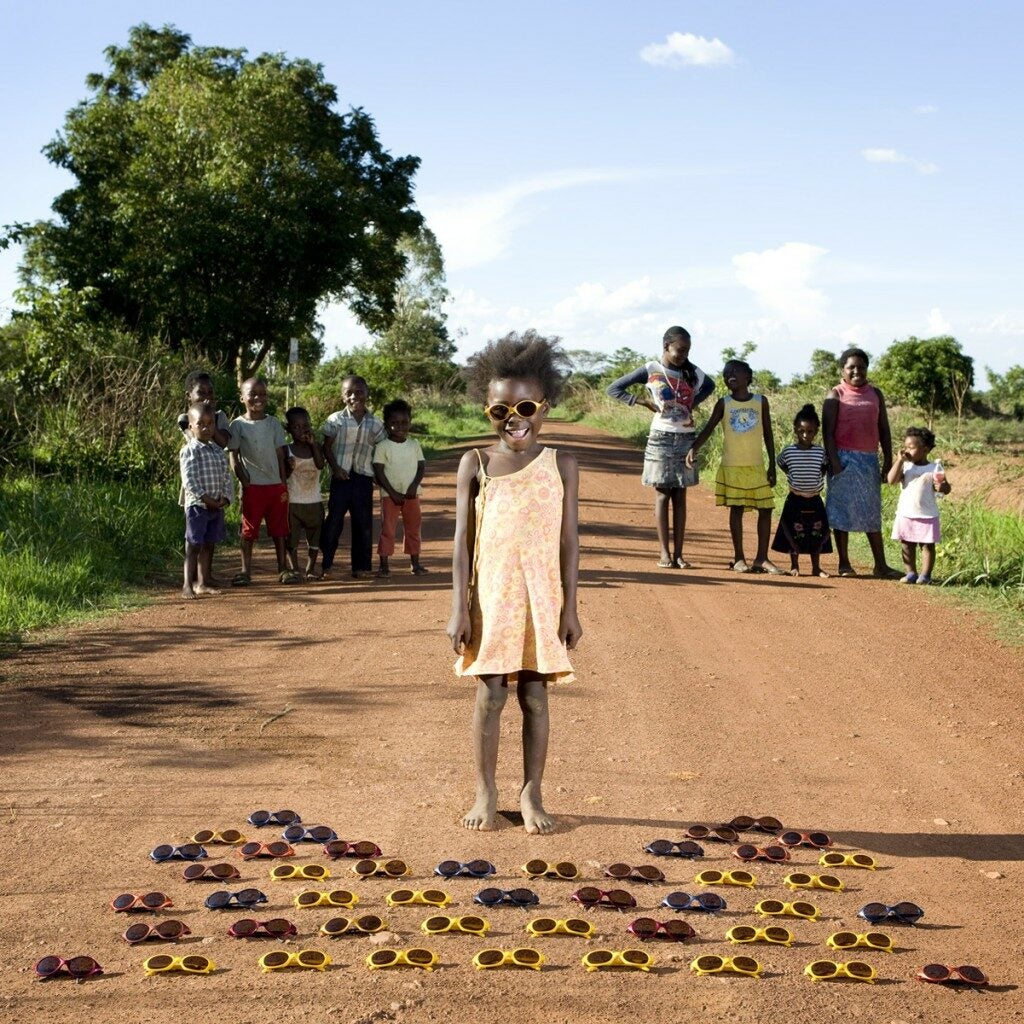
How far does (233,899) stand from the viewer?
4082 mm

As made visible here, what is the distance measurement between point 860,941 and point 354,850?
1.72 m

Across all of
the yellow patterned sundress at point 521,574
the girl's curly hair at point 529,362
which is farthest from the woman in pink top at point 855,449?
the yellow patterned sundress at point 521,574

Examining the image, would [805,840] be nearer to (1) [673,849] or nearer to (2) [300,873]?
(1) [673,849]

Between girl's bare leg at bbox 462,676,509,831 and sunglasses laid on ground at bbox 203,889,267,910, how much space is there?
0.97 m

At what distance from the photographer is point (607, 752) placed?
584cm

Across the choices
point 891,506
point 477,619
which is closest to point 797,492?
point 891,506

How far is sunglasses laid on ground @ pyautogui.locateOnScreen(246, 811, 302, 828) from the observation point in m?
4.77

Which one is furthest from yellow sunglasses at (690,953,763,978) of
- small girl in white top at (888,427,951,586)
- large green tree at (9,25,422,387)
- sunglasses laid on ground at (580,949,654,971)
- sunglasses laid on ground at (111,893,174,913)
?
large green tree at (9,25,422,387)

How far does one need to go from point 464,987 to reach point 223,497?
21.9 feet

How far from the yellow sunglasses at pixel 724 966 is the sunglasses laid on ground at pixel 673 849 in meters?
0.87

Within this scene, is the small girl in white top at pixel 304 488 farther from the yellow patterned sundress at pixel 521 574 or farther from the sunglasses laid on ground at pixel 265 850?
the sunglasses laid on ground at pixel 265 850

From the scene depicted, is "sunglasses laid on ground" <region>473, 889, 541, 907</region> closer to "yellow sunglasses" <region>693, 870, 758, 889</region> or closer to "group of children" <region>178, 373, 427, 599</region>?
"yellow sunglasses" <region>693, 870, 758, 889</region>

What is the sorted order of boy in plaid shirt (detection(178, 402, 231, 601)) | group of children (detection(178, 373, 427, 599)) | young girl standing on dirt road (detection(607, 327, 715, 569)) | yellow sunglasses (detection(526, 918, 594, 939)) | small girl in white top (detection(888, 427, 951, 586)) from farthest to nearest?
young girl standing on dirt road (detection(607, 327, 715, 569)), small girl in white top (detection(888, 427, 951, 586)), group of children (detection(178, 373, 427, 599)), boy in plaid shirt (detection(178, 402, 231, 601)), yellow sunglasses (detection(526, 918, 594, 939))

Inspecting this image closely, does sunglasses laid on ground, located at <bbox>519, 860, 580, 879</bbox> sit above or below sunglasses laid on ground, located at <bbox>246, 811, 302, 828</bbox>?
below
